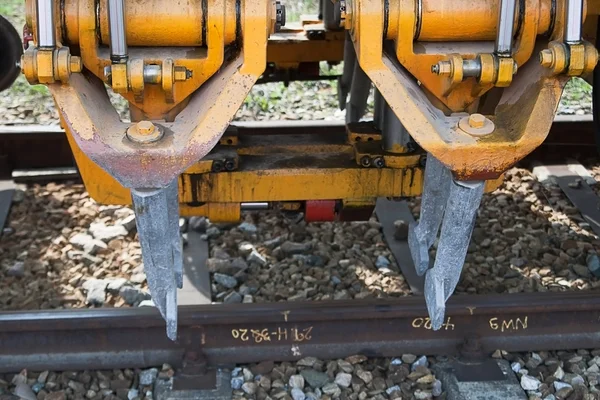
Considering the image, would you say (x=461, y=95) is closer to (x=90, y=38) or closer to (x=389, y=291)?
(x=90, y=38)

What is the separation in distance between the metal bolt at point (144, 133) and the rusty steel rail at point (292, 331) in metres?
1.00

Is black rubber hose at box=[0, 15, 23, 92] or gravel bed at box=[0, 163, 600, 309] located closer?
gravel bed at box=[0, 163, 600, 309]

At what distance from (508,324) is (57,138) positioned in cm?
267

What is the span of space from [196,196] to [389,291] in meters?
1.10

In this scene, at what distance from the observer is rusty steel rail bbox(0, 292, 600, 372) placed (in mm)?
2699

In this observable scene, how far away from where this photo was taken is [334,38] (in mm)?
3881

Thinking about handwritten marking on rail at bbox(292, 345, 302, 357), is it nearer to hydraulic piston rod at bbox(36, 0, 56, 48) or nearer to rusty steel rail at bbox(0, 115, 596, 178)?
hydraulic piston rod at bbox(36, 0, 56, 48)

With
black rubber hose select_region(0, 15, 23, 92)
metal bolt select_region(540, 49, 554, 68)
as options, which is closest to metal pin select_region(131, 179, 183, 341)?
metal bolt select_region(540, 49, 554, 68)

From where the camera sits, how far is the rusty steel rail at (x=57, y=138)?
421cm

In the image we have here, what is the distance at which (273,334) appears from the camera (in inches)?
108

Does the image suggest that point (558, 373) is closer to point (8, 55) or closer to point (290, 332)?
point (290, 332)

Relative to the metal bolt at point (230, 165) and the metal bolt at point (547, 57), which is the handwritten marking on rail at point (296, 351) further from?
the metal bolt at point (547, 57)

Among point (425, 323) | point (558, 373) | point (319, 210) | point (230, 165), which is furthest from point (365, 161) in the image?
point (558, 373)

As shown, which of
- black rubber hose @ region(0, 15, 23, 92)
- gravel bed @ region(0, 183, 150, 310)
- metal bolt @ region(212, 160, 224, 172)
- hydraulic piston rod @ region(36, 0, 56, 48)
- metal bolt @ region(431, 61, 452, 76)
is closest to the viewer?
hydraulic piston rod @ region(36, 0, 56, 48)
